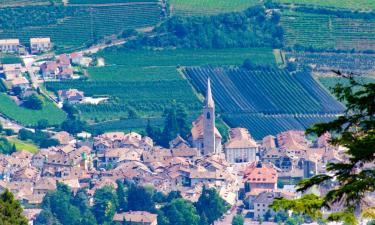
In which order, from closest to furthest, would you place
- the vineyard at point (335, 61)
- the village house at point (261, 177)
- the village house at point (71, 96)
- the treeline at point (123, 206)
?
the treeline at point (123, 206) < the village house at point (261, 177) < the village house at point (71, 96) < the vineyard at point (335, 61)

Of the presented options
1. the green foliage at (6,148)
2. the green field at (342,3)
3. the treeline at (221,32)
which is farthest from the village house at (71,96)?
the green field at (342,3)

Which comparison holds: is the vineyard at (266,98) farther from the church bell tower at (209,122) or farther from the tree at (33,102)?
the tree at (33,102)

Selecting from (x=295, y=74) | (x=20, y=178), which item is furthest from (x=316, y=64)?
(x=20, y=178)

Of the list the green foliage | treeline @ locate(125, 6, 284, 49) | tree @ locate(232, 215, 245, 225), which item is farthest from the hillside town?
treeline @ locate(125, 6, 284, 49)

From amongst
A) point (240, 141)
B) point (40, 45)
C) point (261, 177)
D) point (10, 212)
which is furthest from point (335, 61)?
point (10, 212)

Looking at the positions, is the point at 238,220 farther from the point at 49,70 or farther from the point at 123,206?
the point at 49,70

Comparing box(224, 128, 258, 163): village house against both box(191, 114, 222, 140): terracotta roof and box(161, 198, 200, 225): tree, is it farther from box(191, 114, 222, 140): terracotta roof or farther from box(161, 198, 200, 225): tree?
box(161, 198, 200, 225): tree

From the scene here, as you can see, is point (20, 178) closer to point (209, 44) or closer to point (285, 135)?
point (285, 135)
